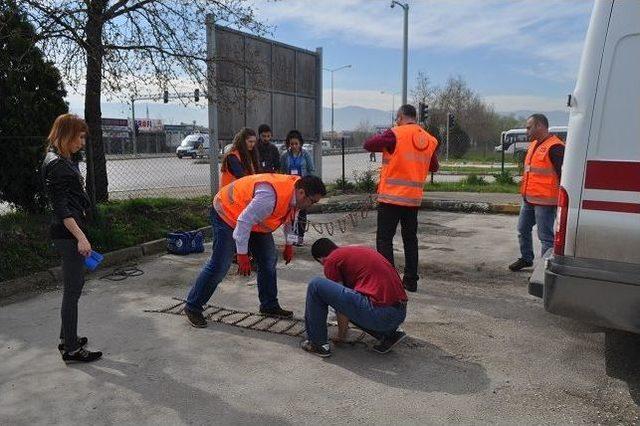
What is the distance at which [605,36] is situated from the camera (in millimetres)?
3252

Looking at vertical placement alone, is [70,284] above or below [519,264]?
above

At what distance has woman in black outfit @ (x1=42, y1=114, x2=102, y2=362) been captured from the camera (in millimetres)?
3703

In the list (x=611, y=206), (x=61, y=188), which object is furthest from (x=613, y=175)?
(x=61, y=188)

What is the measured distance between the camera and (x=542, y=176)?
6184mm

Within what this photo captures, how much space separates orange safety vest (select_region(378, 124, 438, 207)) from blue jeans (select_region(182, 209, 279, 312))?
1.51m

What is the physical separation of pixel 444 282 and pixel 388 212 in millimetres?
1131

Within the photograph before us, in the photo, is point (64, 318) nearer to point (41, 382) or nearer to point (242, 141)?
point (41, 382)

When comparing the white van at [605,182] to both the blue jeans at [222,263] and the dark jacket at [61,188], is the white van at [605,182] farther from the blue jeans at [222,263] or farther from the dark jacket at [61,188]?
the dark jacket at [61,188]

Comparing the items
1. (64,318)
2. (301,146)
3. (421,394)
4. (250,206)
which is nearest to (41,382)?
(64,318)

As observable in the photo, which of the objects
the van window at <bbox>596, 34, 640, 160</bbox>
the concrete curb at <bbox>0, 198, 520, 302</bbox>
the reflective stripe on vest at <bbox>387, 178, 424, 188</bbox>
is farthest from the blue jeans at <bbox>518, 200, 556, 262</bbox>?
the concrete curb at <bbox>0, 198, 520, 302</bbox>

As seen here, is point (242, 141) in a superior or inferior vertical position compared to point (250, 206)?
superior

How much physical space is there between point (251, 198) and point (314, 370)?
4.49 ft

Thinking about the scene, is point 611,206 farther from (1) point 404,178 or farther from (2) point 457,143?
(2) point 457,143

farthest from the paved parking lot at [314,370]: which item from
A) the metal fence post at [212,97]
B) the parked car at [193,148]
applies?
the parked car at [193,148]
